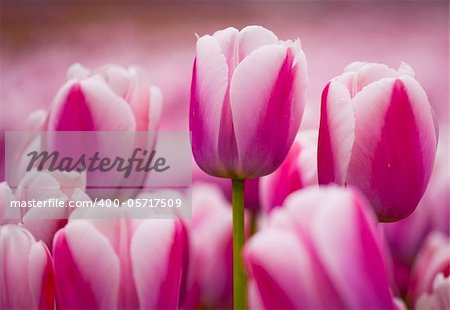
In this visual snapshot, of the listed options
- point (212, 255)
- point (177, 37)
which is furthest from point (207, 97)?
point (177, 37)

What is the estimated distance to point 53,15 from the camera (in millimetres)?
531

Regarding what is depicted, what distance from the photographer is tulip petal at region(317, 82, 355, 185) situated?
1.14ft

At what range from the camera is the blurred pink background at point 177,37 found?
0.52 meters

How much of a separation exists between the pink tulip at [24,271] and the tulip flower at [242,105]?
8cm

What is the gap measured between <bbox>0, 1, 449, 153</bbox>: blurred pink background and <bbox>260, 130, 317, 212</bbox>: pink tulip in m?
0.08

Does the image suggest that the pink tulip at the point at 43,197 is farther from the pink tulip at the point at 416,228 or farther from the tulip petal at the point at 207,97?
the pink tulip at the point at 416,228

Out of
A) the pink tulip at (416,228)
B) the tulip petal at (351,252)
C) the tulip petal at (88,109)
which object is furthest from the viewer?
the pink tulip at (416,228)

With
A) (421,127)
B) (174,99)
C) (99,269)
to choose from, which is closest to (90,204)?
(99,269)

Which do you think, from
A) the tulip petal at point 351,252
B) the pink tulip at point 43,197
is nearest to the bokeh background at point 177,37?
the pink tulip at point 43,197

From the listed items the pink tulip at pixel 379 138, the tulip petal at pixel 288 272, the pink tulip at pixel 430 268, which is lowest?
the pink tulip at pixel 430 268

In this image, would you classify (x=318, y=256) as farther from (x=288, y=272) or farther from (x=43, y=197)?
(x=43, y=197)

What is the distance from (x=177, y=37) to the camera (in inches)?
25.1

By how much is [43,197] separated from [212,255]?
143 mm

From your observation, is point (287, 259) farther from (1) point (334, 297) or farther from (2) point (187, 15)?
(2) point (187, 15)
